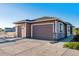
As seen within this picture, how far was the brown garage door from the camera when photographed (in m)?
10.3

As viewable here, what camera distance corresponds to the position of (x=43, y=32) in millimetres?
10766

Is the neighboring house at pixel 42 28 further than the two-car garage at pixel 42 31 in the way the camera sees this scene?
No

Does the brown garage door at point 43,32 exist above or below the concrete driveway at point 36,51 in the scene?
above

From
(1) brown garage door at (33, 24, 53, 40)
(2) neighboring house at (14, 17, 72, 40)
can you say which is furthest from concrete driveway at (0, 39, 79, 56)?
(1) brown garage door at (33, 24, 53, 40)

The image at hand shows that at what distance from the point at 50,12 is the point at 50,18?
2.81 ft

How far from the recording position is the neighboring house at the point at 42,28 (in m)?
9.95

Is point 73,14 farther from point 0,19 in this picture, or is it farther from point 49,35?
point 0,19

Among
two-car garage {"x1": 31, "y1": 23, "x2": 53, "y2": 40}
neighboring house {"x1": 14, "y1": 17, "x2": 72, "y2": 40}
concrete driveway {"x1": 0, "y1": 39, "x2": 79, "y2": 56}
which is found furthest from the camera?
two-car garage {"x1": 31, "y1": 23, "x2": 53, "y2": 40}

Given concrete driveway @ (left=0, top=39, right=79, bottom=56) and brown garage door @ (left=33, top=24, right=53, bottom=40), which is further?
brown garage door @ (left=33, top=24, right=53, bottom=40)

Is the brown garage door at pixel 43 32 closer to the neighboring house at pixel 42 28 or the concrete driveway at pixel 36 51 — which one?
the neighboring house at pixel 42 28

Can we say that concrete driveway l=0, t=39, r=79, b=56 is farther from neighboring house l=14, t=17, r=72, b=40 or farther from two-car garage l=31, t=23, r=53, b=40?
two-car garage l=31, t=23, r=53, b=40

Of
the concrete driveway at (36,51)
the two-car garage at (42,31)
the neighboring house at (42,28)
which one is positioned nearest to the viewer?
the concrete driveway at (36,51)

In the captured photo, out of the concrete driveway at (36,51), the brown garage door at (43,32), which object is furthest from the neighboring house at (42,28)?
the concrete driveway at (36,51)

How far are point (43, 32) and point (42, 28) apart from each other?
433 millimetres
